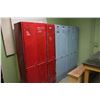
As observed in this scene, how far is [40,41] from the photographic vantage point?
2.33 meters

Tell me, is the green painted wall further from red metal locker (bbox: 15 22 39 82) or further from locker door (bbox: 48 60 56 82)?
locker door (bbox: 48 60 56 82)

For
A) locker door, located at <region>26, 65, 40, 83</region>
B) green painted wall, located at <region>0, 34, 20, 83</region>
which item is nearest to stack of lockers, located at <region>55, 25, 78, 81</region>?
locker door, located at <region>26, 65, 40, 83</region>

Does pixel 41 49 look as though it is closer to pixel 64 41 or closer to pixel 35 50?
pixel 35 50

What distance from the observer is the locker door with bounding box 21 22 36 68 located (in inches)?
79.1

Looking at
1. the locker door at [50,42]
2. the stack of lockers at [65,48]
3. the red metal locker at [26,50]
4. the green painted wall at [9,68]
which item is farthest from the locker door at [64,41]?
the green painted wall at [9,68]

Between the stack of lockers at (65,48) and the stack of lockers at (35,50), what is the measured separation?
0.79 feet

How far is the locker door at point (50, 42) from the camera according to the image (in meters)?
2.54

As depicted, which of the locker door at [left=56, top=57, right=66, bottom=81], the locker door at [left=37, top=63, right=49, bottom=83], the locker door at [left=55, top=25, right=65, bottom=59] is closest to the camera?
the locker door at [left=37, top=63, right=49, bottom=83]

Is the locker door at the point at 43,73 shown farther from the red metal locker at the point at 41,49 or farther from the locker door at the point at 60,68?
the locker door at the point at 60,68

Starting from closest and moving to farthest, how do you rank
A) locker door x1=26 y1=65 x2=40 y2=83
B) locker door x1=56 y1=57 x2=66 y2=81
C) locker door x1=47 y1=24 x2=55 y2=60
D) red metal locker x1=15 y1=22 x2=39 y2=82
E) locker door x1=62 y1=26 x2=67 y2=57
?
1. red metal locker x1=15 y1=22 x2=39 y2=82
2. locker door x1=26 y1=65 x2=40 y2=83
3. locker door x1=47 y1=24 x2=55 y2=60
4. locker door x1=56 y1=57 x2=66 y2=81
5. locker door x1=62 y1=26 x2=67 y2=57

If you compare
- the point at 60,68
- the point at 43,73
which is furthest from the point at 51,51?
the point at 60,68
